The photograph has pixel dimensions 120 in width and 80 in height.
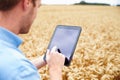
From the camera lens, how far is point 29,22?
1898 mm

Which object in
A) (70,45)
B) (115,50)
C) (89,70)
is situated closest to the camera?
(70,45)

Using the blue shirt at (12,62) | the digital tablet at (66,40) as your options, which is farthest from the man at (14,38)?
the digital tablet at (66,40)

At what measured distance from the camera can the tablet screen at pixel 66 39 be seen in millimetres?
2520

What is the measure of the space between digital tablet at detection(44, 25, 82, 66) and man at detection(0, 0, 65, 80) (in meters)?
0.52

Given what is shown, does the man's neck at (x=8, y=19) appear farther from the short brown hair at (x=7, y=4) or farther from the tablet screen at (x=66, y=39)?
the tablet screen at (x=66, y=39)

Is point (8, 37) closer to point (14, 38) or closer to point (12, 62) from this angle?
point (14, 38)

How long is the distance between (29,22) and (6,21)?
0.18 m

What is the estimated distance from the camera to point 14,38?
170cm

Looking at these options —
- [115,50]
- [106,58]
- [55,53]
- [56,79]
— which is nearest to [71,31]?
[55,53]

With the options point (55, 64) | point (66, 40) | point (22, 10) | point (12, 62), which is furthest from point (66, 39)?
point (12, 62)

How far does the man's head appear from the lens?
1708mm

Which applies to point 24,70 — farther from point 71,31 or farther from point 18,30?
point 71,31

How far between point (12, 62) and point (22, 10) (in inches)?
11.0

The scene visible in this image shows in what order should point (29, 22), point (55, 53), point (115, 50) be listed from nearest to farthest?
point (29, 22)
point (55, 53)
point (115, 50)
